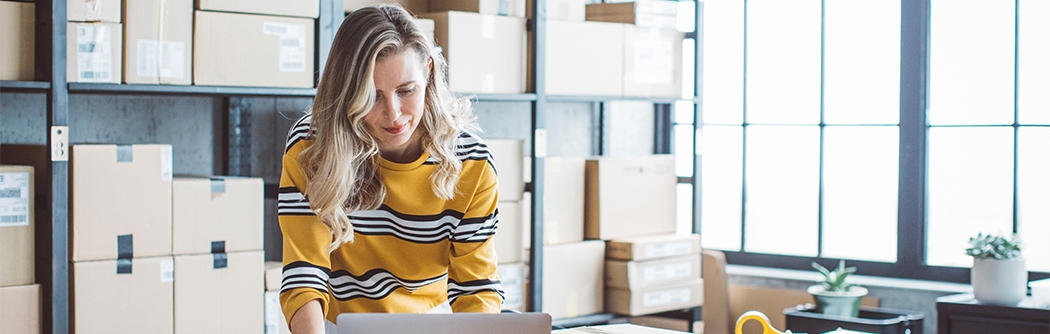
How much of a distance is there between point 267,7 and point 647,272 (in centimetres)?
163

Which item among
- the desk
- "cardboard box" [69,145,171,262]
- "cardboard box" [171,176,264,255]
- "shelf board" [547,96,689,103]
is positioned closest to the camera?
"cardboard box" [69,145,171,262]

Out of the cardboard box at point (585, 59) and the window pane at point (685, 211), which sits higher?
the cardboard box at point (585, 59)

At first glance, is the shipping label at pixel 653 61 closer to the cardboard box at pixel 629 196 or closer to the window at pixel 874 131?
the window at pixel 874 131

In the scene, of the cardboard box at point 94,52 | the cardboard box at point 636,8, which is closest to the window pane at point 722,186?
the cardboard box at point 636,8

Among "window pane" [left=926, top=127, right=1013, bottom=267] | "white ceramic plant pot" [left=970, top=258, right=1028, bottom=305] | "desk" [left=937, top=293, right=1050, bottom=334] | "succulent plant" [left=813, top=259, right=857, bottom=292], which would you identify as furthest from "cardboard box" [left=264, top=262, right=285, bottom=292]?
"window pane" [left=926, top=127, right=1013, bottom=267]

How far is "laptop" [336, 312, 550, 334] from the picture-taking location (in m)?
1.17

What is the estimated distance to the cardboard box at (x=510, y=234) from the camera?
11.0ft

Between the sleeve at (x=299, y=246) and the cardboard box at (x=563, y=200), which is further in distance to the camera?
the cardboard box at (x=563, y=200)

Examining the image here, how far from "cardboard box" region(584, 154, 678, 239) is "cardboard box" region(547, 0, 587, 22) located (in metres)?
0.49

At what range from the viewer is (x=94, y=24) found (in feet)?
8.33

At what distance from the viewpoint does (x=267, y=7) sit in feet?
9.14

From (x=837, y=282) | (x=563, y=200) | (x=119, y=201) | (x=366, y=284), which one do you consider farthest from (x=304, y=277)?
(x=837, y=282)

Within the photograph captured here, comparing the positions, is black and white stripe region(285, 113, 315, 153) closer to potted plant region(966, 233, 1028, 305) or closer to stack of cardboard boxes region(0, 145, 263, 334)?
stack of cardboard boxes region(0, 145, 263, 334)

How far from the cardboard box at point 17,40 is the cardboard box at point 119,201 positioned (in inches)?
8.4
